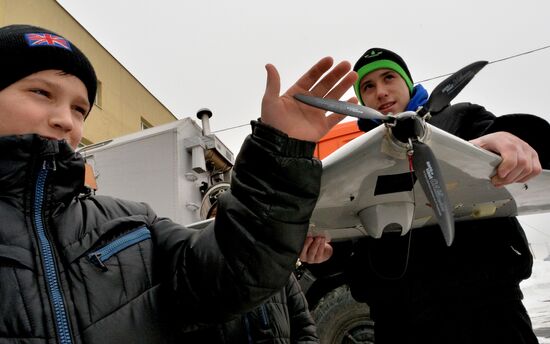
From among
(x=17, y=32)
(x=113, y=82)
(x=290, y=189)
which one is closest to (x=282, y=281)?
(x=290, y=189)

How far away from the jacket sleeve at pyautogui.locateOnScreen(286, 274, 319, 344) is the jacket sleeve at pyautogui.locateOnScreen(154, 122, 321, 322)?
1.29 metres

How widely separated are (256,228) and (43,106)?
2.55 feet

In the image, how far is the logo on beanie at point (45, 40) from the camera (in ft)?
4.20

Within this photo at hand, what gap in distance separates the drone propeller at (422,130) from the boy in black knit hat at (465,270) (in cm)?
30

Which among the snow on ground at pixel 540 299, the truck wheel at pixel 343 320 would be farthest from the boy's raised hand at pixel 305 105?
the snow on ground at pixel 540 299

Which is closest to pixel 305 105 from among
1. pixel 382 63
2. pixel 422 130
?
pixel 422 130

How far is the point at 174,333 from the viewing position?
118 cm

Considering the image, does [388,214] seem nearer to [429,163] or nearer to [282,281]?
[429,163]

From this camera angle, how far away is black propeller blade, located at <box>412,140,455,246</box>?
67.8 inches

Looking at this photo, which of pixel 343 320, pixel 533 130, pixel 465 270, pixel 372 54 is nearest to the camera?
pixel 533 130

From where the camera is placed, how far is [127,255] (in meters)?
1.17

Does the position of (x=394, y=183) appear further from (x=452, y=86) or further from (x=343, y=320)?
(x=343, y=320)

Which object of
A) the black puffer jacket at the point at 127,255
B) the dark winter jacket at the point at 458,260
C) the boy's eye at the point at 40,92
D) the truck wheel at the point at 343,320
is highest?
the boy's eye at the point at 40,92

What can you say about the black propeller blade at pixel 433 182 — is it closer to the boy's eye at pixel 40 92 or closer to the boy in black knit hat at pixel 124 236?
the boy in black knit hat at pixel 124 236
